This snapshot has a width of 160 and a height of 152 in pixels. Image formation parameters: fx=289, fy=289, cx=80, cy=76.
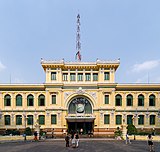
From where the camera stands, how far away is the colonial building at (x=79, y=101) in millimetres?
64938

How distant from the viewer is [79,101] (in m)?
66.2

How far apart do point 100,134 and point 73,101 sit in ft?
31.6

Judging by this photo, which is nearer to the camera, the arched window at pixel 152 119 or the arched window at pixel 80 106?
the arched window at pixel 80 106

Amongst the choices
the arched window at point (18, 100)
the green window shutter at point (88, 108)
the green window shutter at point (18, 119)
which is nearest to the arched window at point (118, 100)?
the green window shutter at point (88, 108)

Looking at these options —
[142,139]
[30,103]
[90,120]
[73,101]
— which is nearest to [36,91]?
[30,103]

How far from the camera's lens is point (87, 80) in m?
66.6

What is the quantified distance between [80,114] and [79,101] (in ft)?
9.75

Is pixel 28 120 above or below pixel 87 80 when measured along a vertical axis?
below

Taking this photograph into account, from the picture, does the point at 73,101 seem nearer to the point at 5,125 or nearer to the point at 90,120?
the point at 90,120

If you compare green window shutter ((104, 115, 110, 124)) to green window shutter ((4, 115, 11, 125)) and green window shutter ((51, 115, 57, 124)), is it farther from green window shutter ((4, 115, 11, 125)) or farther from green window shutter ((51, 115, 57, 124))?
green window shutter ((4, 115, 11, 125))

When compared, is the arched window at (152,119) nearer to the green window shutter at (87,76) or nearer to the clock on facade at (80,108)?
the clock on facade at (80,108)

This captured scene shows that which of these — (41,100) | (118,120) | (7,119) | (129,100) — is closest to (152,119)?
(129,100)

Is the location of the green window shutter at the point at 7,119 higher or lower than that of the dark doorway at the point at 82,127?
higher

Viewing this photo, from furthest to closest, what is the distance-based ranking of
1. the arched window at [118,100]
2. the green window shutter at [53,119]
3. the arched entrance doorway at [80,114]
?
the arched window at [118,100], the arched entrance doorway at [80,114], the green window shutter at [53,119]
